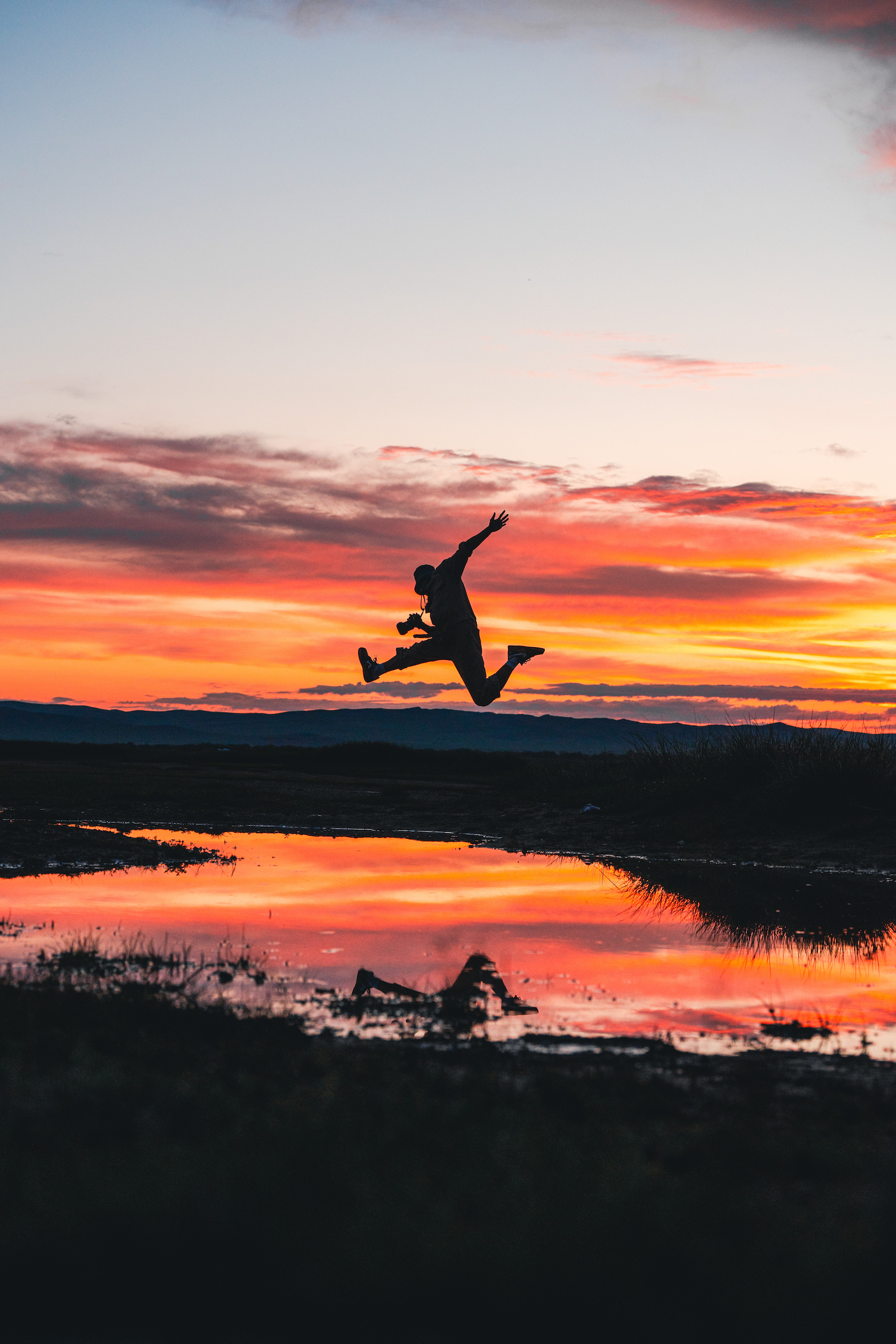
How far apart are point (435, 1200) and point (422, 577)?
39.2 feet

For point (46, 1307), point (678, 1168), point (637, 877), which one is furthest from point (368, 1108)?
point (637, 877)

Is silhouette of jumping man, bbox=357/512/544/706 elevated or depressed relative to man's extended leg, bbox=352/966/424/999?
elevated

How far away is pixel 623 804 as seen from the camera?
69.4 feet

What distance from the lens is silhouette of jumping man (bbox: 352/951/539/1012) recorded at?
733 cm

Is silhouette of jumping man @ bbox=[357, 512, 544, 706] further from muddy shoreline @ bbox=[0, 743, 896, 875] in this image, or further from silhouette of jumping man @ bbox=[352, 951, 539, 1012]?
silhouette of jumping man @ bbox=[352, 951, 539, 1012]

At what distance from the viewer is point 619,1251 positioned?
12.2 ft

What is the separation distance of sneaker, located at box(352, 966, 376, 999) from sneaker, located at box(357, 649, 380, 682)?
822cm

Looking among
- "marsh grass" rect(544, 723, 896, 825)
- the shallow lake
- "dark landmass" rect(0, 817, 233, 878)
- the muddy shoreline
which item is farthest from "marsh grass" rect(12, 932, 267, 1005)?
"marsh grass" rect(544, 723, 896, 825)

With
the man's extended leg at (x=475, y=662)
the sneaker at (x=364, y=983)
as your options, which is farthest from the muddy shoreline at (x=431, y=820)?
the sneaker at (x=364, y=983)

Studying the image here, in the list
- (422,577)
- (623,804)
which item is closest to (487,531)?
(422,577)

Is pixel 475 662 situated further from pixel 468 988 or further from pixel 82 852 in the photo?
pixel 468 988

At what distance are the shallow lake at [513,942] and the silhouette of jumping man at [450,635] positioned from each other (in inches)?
112

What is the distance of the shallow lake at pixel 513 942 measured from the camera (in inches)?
279

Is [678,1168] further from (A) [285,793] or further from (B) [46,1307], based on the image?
(A) [285,793]
